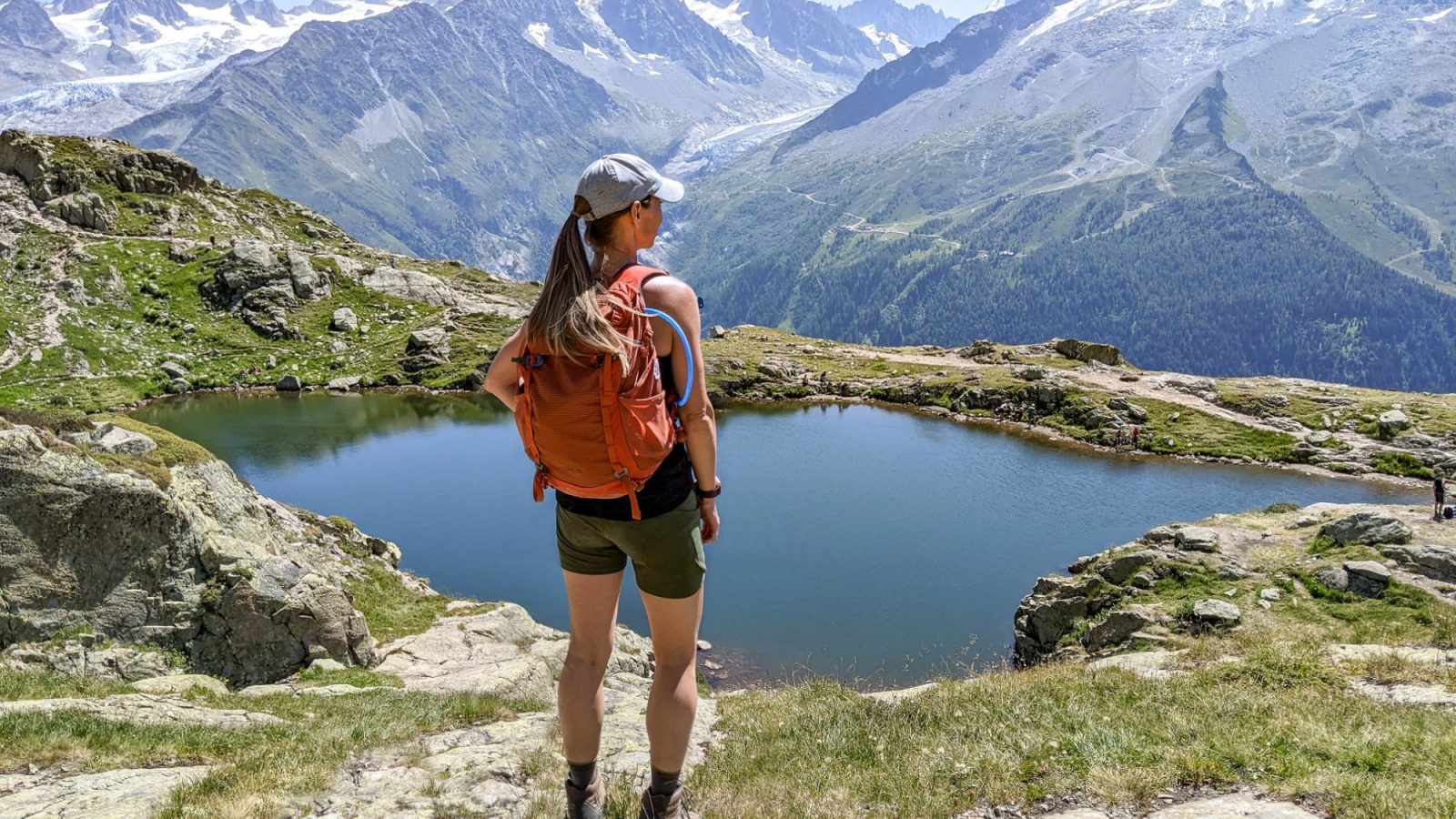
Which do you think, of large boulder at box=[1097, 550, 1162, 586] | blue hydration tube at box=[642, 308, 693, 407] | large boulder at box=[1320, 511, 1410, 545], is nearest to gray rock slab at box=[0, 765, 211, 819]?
blue hydration tube at box=[642, 308, 693, 407]

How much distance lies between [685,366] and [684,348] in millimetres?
131

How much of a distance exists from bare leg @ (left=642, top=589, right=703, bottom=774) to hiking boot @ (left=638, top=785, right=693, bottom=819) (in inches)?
9.1

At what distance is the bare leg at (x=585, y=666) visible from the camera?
5.68 metres

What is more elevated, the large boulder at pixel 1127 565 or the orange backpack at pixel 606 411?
the orange backpack at pixel 606 411

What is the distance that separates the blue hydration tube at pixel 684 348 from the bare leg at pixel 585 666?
1.46 m

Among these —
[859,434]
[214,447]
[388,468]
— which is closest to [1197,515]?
[859,434]

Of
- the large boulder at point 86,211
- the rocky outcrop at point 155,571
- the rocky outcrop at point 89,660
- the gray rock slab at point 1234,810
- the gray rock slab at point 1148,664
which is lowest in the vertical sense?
the rocky outcrop at point 89,660

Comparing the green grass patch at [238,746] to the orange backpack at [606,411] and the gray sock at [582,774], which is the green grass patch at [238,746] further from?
the orange backpack at [606,411]

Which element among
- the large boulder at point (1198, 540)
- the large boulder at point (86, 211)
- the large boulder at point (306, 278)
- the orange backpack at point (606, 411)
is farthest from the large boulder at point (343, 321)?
the orange backpack at point (606, 411)

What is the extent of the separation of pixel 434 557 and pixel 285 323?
2669 inches

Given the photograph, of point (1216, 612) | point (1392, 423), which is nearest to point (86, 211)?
point (1216, 612)

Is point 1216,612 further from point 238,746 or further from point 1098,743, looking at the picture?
point 238,746

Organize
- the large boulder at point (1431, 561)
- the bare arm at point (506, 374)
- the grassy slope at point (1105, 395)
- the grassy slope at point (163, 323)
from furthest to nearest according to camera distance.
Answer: the grassy slope at point (163, 323), the grassy slope at point (1105, 395), the large boulder at point (1431, 561), the bare arm at point (506, 374)

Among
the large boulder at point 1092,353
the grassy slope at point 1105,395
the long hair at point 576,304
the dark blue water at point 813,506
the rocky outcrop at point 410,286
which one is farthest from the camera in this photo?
the rocky outcrop at point 410,286
